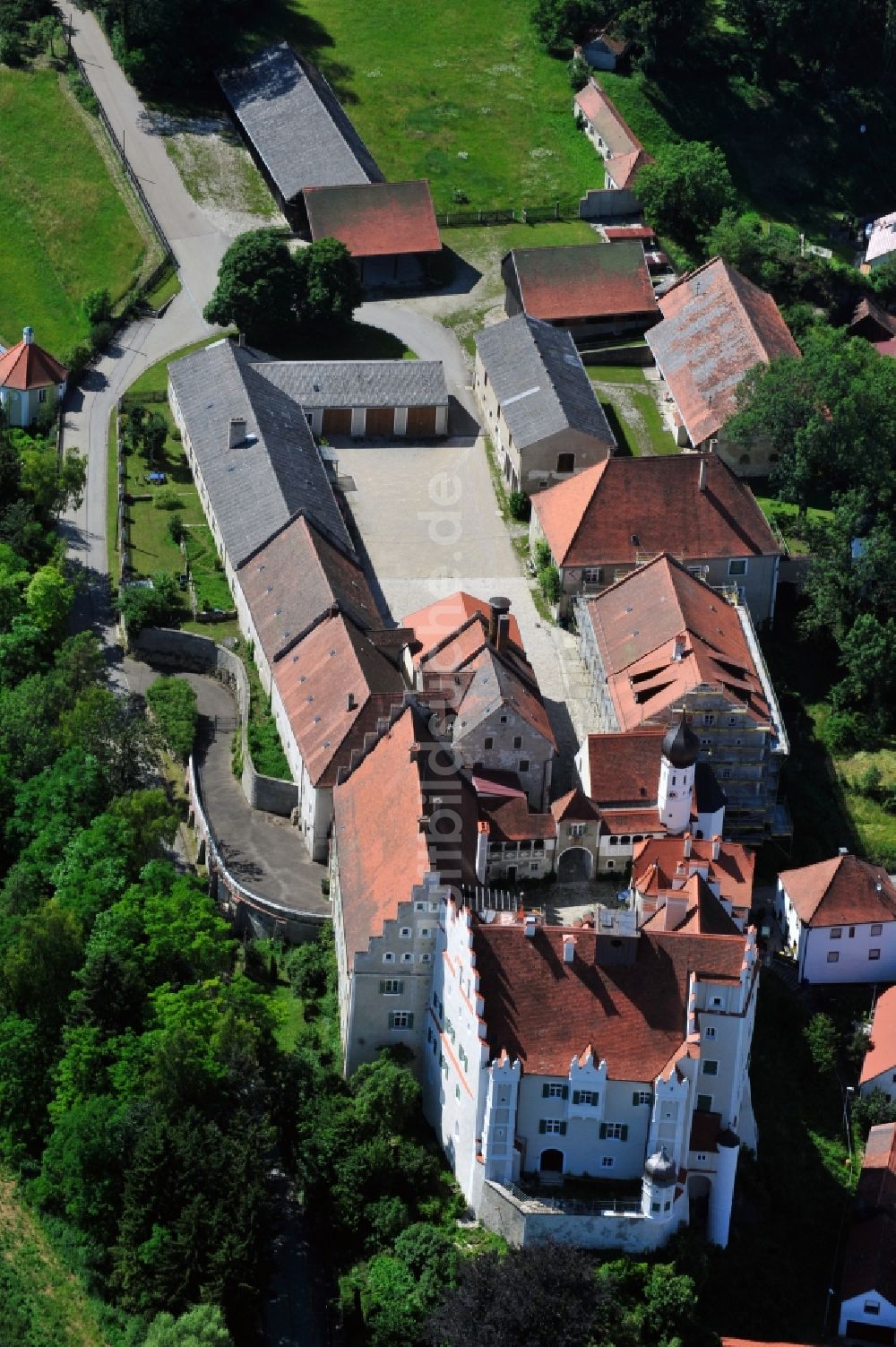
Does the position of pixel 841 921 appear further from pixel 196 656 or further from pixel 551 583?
pixel 196 656

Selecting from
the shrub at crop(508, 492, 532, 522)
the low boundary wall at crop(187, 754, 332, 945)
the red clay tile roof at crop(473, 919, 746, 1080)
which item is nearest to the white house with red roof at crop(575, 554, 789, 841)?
the shrub at crop(508, 492, 532, 522)

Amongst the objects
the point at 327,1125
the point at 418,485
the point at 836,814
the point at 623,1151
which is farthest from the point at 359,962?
the point at 418,485

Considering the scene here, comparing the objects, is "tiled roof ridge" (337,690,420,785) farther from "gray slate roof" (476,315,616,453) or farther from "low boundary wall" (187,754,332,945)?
"gray slate roof" (476,315,616,453)

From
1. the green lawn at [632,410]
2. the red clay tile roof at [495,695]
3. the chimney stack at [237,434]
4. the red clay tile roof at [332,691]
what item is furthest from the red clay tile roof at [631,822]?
the green lawn at [632,410]

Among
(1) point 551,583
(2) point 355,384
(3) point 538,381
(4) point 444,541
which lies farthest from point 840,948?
(2) point 355,384

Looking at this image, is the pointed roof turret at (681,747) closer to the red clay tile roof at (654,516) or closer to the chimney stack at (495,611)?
the chimney stack at (495,611)

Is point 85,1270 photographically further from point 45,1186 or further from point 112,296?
point 112,296
